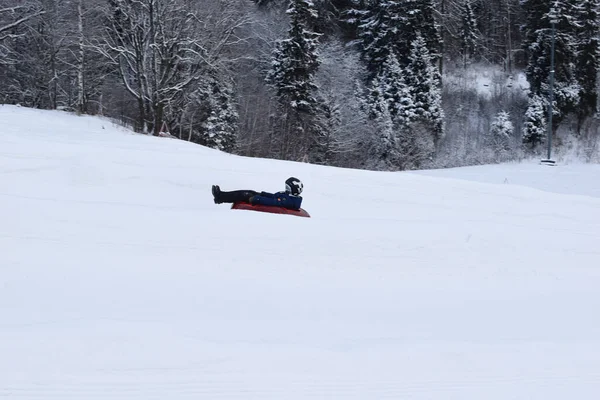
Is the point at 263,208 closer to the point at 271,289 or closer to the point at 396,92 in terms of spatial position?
the point at 271,289

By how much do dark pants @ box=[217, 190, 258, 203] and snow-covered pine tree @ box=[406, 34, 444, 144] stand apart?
2588 centimetres

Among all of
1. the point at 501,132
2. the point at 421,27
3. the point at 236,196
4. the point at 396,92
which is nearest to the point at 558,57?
the point at 501,132

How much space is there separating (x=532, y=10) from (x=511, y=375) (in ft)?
118

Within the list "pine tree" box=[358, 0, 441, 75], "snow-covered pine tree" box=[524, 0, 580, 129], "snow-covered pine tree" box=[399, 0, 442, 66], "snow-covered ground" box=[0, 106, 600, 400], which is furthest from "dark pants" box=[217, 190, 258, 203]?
"snow-covered pine tree" box=[524, 0, 580, 129]

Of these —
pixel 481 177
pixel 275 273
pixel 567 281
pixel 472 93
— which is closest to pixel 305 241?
pixel 275 273

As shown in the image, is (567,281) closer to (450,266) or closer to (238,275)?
(450,266)

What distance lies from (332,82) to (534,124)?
12525mm

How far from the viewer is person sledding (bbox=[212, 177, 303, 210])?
943cm

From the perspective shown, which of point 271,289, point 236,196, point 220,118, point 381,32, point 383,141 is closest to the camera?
point 271,289

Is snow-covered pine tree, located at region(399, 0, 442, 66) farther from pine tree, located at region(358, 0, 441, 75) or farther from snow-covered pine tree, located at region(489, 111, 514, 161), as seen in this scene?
snow-covered pine tree, located at region(489, 111, 514, 161)

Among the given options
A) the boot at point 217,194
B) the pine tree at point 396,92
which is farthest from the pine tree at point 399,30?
the boot at point 217,194

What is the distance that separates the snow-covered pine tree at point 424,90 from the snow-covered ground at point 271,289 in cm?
2177

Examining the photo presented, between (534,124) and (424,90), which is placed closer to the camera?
(534,124)

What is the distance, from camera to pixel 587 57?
3566cm
